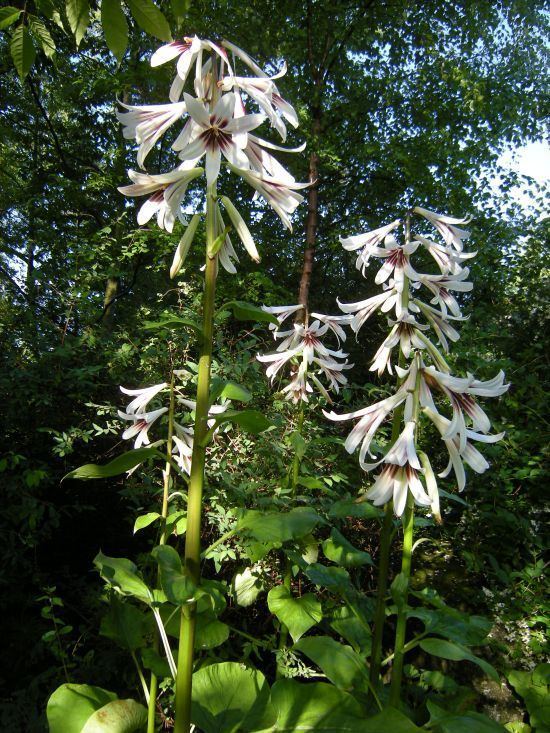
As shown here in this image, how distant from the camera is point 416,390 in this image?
1.44 meters

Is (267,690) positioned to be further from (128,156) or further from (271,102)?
(128,156)

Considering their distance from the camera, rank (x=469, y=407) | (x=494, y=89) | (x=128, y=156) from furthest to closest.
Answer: (x=494, y=89) → (x=128, y=156) → (x=469, y=407)

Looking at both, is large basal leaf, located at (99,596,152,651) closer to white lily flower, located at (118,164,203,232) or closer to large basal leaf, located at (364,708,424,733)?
large basal leaf, located at (364,708,424,733)

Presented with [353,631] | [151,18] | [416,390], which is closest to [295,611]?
[353,631]

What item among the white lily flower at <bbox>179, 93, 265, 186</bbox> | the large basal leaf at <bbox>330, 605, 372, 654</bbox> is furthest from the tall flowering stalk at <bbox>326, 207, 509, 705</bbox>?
the white lily flower at <bbox>179, 93, 265, 186</bbox>

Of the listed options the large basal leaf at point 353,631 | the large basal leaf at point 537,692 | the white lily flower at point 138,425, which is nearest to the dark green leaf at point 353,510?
the large basal leaf at point 353,631

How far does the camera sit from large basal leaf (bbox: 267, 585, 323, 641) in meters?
1.82

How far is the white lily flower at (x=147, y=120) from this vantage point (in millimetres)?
1213

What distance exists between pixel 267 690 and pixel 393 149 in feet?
22.5

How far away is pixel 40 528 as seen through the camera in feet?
9.61

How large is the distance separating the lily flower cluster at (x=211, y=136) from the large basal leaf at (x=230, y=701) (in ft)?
4.35

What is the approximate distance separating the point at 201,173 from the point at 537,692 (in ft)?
8.40

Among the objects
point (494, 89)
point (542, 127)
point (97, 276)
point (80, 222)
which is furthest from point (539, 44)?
point (97, 276)

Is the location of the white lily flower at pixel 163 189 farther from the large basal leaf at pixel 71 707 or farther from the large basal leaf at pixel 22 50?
the large basal leaf at pixel 71 707
